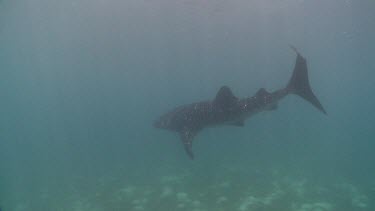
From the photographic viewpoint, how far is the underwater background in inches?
732

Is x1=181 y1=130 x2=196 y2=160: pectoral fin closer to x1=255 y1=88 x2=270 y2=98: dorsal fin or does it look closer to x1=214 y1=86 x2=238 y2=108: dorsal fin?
x1=214 y1=86 x2=238 y2=108: dorsal fin

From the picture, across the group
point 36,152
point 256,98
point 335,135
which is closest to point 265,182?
point 256,98

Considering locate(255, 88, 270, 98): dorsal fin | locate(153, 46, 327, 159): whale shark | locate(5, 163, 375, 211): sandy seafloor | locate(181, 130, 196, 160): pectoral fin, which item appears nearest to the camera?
locate(153, 46, 327, 159): whale shark

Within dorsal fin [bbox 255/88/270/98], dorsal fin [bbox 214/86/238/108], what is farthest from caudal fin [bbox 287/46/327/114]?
dorsal fin [bbox 214/86/238/108]

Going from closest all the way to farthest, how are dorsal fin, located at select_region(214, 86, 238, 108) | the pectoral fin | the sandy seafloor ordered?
1. dorsal fin, located at select_region(214, 86, 238, 108)
2. the pectoral fin
3. the sandy seafloor

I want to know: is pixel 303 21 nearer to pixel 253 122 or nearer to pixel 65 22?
pixel 253 122

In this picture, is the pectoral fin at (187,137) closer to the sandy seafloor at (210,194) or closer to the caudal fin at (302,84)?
the sandy seafloor at (210,194)

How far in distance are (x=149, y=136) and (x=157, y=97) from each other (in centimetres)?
4049

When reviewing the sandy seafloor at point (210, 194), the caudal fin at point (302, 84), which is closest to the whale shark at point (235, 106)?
the caudal fin at point (302, 84)

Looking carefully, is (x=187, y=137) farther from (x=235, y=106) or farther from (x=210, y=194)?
(x=210, y=194)

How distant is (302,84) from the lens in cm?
1390

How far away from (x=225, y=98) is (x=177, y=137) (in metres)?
20.0

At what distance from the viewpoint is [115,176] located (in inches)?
874

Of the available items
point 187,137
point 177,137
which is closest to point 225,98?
point 187,137
